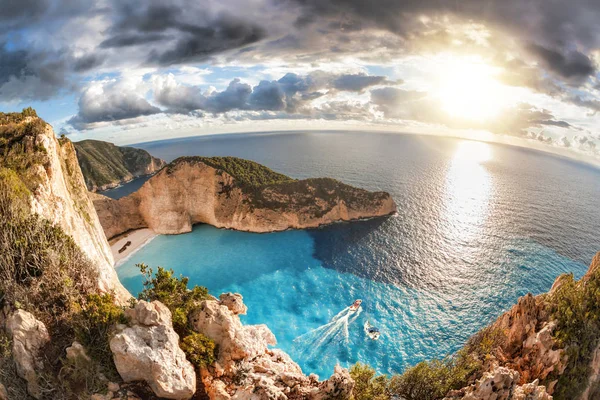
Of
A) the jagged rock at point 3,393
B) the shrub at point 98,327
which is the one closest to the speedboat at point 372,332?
the shrub at point 98,327

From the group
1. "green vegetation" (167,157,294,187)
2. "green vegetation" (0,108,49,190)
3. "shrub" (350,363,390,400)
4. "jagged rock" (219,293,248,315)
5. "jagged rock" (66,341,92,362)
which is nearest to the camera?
"jagged rock" (66,341,92,362)

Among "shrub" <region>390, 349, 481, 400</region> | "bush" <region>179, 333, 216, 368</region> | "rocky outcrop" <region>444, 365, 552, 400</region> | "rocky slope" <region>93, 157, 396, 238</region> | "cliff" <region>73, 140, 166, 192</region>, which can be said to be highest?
"bush" <region>179, 333, 216, 368</region>

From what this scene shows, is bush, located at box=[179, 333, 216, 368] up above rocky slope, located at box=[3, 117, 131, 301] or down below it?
below

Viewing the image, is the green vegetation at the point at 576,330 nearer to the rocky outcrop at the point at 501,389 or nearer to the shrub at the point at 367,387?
the rocky outcrop at the point at 501,389

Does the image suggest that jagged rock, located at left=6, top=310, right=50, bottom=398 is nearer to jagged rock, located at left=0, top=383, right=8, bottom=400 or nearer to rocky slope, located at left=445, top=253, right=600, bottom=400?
jagged rock, located at left=0, top=383, right=8, bottom=400

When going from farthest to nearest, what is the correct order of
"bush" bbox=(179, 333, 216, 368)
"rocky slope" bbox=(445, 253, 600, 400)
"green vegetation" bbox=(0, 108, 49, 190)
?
"green vegetation" bbox=(0, 108, 49, 190), "rocky slope" bbox=(445, 253, 600, 400), "bush" bbox=(179, 333, 216, 368)

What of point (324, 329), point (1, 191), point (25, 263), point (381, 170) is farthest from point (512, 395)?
point (381, 170)

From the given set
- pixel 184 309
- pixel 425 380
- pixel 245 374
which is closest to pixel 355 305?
pixel 425 380

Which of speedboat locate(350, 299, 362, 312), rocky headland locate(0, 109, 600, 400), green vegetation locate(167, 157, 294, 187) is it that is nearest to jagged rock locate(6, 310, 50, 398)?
rocky headland locate(0, 109, 600, 400)
